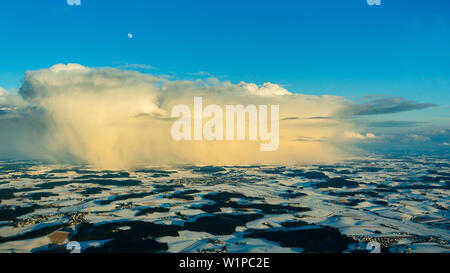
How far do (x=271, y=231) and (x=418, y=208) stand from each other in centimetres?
12725

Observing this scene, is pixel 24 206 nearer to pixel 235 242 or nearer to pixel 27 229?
pixel 27 229

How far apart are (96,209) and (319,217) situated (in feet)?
485

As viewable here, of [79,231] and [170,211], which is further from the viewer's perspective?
[170,211]

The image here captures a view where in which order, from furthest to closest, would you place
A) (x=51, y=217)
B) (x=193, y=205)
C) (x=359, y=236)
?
(x=193, y=205) → (x=51, y=217) → (x=359, y=236)

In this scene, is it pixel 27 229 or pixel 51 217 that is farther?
pixel 51 217

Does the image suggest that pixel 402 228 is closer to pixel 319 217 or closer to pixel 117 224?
pixel 319 217

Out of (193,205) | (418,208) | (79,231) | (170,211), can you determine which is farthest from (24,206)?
(418,208)

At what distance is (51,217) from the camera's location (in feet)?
486
